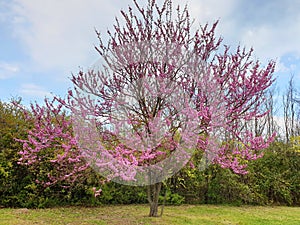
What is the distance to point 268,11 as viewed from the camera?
278 inches

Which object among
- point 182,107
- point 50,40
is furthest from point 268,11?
point 50,40

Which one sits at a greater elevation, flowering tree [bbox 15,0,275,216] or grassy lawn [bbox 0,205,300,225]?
flowering tree [bbox 15,0,275,216]

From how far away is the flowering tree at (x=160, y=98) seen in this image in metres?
4.77

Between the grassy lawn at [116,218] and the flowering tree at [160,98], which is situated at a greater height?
the flowering tree at [160,98]

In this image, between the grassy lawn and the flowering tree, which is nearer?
the flowering tree

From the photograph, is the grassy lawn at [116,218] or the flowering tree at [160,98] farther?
the grassy lawn at [116,218]

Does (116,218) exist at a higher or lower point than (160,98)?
lower

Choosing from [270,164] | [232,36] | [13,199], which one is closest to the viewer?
[232,36]

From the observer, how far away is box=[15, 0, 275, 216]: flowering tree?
15.6ft

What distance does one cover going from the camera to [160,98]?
5312 mm

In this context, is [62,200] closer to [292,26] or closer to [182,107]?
[182,107]

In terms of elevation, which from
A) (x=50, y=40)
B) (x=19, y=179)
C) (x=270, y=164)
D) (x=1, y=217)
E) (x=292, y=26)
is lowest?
(x=1, y=217)

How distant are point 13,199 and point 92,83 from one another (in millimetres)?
4480

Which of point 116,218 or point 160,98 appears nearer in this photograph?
point 160,98
